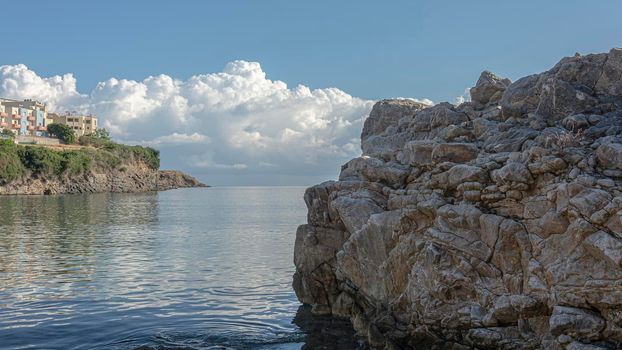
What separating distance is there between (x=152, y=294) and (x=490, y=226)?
2241 cm

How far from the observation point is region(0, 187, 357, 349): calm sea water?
25.7 m

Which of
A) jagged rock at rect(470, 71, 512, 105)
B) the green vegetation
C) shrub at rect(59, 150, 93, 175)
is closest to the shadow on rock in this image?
jagged rock at rect(470, 71, 512, 105)

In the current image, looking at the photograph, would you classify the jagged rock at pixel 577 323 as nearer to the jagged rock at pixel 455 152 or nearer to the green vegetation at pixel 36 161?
the jagged rock at pixel 455 152

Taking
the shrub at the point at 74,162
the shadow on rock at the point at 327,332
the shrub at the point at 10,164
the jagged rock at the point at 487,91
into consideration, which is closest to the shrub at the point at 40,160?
the shrub at the point at 74,162

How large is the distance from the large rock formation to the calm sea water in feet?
10.1

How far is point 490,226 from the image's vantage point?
66.3 ft

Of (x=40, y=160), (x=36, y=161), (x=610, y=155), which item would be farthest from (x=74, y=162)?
(x=610, y=155)

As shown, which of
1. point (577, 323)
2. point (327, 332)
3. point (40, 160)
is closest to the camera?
point (577, 323)

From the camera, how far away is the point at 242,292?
36.2 m

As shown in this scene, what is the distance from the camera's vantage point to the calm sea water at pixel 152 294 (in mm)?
25672

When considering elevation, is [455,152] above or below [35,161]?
below

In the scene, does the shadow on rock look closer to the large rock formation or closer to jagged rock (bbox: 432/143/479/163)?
the large rock formation

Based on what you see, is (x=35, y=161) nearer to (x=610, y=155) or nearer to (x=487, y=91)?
(x=487, y=91)

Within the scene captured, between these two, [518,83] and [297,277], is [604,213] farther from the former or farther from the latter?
[297,277]
